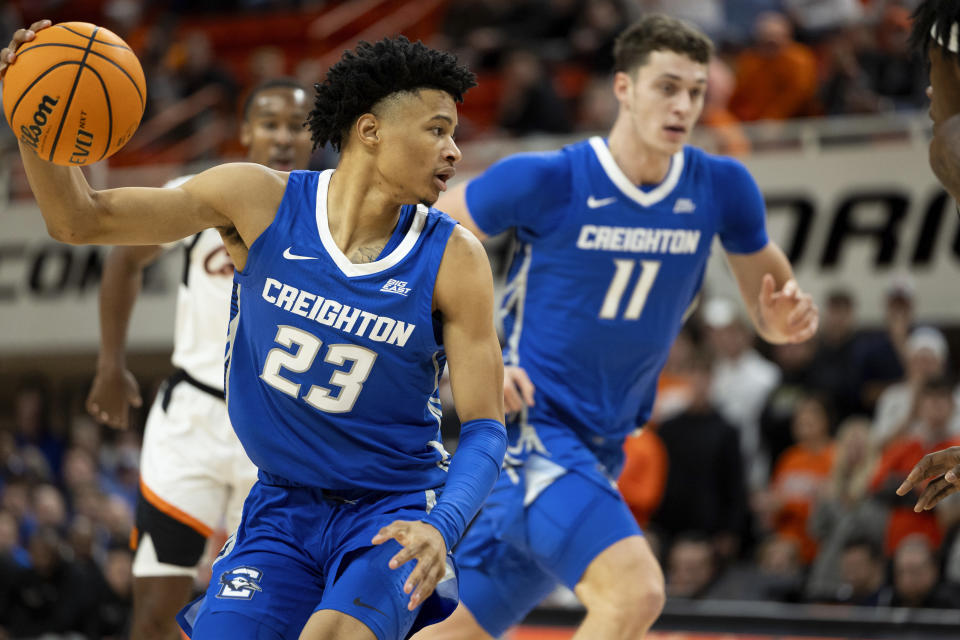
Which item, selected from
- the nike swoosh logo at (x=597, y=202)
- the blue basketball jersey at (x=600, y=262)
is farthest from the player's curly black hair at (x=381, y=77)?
the nike swoosh logo at (x=597, y=202)

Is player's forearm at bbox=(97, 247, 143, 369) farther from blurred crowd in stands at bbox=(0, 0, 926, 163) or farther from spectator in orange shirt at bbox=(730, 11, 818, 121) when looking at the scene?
spectator in orange shirt at bbox=(730, 11, 818, 121)

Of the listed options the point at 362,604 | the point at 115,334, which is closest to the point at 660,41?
the point at 115,334

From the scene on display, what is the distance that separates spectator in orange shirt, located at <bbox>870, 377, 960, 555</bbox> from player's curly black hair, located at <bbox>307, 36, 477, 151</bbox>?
5.24 m

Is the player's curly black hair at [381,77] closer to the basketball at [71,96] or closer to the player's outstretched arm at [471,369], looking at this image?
the player's outstretched arm at [471,369]

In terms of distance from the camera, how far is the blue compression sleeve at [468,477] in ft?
11.6

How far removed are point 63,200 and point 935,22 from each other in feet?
8.51

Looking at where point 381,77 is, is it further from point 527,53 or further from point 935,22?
point 527,53

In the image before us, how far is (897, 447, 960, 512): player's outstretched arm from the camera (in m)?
3.78

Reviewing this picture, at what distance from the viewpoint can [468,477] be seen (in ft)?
12.1

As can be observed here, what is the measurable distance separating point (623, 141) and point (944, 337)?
25.2 feet

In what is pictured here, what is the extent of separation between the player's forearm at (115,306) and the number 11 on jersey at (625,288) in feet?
6.72

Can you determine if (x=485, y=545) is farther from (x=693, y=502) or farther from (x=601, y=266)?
(x=693, y=502)

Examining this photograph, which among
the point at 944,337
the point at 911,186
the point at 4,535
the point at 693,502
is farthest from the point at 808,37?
the point at 4,535

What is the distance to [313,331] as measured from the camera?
388cm
